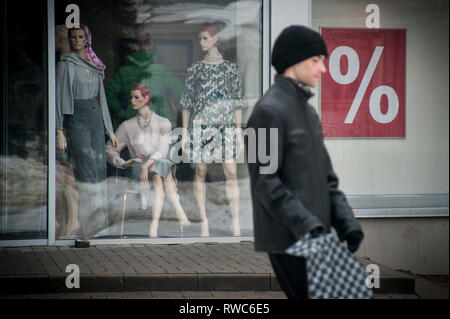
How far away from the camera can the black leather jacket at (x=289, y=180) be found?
3.75 metres

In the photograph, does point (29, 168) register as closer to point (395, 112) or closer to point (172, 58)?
point (172, 58)

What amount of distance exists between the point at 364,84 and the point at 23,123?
4093 mm

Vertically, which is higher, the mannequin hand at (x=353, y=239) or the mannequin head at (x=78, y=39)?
the mannequin head at (x=78, y=39)

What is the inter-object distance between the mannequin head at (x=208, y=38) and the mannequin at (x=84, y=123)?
4.07 ft

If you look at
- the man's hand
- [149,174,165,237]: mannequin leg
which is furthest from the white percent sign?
the man's hand

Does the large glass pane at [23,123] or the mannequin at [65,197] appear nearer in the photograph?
the large glass pane at [23,123]

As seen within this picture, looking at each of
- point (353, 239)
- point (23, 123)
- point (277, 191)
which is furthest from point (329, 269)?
point (23, 123)

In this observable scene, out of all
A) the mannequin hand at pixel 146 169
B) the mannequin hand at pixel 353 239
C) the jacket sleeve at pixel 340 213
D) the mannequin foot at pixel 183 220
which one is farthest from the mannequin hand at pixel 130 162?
the mannequin hand at pixel 353 239

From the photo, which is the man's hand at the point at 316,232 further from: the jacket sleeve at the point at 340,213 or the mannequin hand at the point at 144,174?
the mannequin hand at the point at 144,174

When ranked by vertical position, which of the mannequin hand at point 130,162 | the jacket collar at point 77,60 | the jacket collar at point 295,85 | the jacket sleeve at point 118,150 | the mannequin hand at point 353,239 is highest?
the jacket collar at point 77,60

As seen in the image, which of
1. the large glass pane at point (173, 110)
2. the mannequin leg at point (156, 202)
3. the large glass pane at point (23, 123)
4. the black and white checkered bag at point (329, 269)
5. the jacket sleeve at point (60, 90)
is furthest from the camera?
the mannequin leg at point (156, 202)

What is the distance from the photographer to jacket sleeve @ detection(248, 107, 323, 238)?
3.72 meters

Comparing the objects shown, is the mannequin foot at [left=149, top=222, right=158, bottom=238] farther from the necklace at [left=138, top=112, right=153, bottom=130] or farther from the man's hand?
the man's hand

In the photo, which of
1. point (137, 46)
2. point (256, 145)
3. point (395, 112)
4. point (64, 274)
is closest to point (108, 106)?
point (137, 46)
